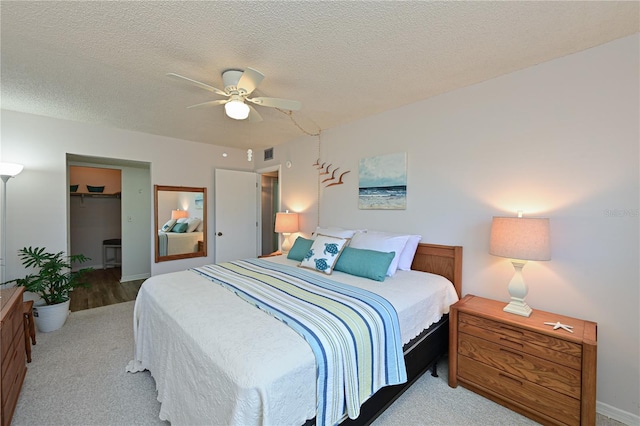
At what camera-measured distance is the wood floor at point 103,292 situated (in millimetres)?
3721

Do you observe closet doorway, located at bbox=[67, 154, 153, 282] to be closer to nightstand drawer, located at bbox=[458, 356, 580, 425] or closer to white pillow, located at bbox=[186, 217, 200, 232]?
white pillow, located at bbox=[186, 217, 200, 232]

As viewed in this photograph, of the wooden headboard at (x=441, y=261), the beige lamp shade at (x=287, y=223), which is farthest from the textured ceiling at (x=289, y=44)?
the beige lamp shade at (x=287, y=223)

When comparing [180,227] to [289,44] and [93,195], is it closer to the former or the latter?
[93,195]

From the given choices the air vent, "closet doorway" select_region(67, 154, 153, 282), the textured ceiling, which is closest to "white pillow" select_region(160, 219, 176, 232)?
"closet doorway" select_region(67, 154, 153, 282)

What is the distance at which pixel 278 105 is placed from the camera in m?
2.15

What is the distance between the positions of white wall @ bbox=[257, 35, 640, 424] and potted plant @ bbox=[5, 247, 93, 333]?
393 cm

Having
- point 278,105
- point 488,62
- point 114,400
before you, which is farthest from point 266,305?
point 488,62

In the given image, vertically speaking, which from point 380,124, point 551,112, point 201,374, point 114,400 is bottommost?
point 114,400

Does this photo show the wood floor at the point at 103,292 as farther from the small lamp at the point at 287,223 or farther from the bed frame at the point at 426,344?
the bed frame at the point at 426,344

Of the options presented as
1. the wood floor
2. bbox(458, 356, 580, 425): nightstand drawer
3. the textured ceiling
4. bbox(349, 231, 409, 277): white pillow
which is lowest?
the wood floor

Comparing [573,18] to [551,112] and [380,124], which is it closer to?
[551,112]

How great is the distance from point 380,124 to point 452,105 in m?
0.78

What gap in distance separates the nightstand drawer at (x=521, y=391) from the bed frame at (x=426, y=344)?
0.23 metres

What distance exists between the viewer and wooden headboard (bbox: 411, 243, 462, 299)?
2.42 meters
